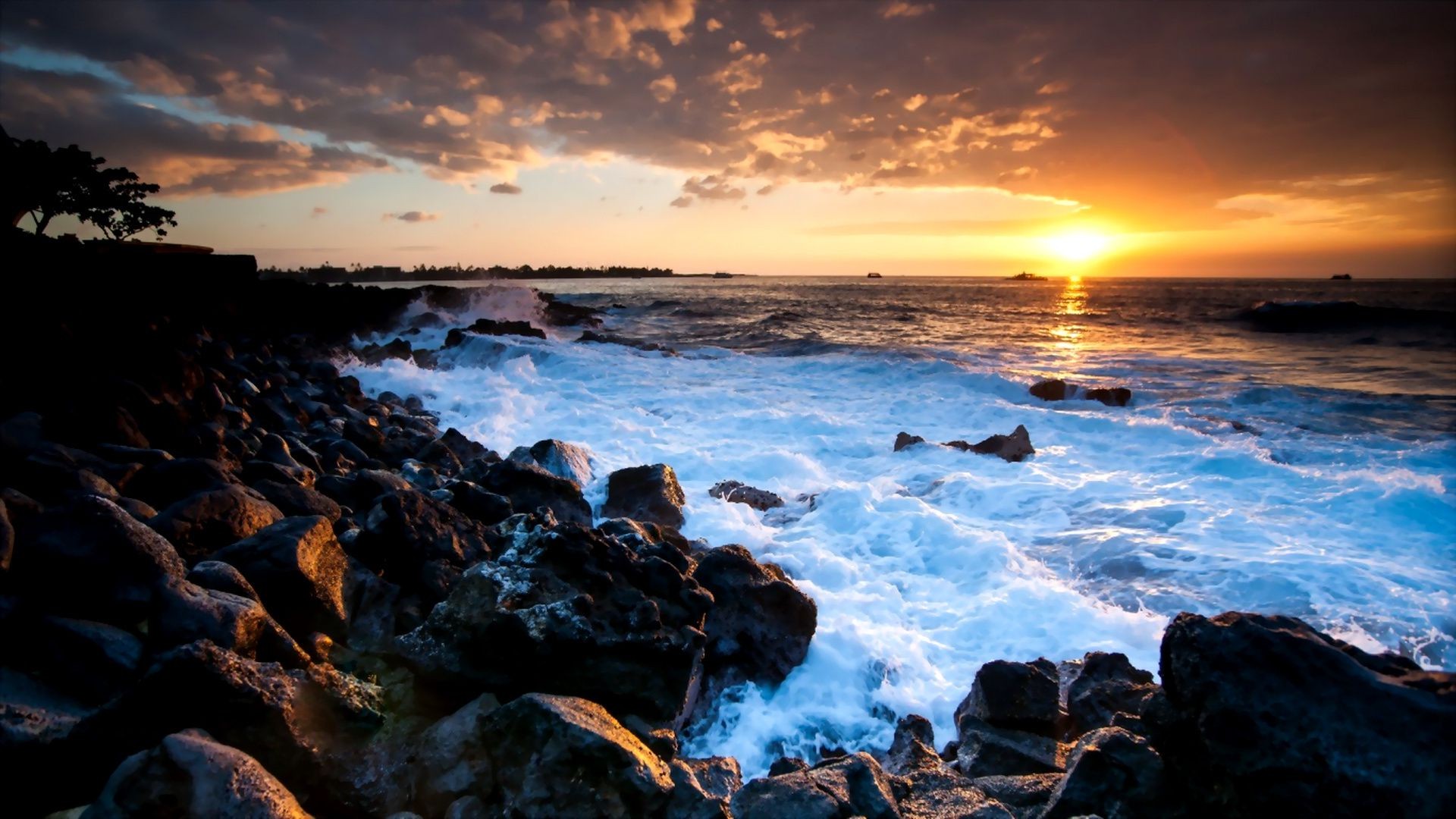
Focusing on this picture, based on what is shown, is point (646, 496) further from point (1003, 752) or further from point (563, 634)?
point (1003, 752)

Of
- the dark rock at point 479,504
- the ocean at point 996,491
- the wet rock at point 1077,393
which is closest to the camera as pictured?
the ocean at point 996,491

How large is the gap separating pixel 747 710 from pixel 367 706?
2.09 m

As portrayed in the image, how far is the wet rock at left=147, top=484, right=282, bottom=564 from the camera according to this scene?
361cm

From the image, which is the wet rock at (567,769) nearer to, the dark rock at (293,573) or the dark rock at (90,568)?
the dark rock at (293,573)

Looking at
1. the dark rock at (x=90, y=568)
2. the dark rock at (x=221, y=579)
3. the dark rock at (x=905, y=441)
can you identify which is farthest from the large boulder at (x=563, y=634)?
the dark rock at (x=905, y=441)

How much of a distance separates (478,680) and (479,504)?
2.24 metres

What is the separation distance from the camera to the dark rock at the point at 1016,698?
12.1 ft

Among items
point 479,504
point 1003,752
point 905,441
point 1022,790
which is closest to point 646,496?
point 479,504

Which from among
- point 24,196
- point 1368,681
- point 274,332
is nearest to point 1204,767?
point 1368,681

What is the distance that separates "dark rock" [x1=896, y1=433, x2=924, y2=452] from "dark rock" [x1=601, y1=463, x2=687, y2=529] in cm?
404

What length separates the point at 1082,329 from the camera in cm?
3125

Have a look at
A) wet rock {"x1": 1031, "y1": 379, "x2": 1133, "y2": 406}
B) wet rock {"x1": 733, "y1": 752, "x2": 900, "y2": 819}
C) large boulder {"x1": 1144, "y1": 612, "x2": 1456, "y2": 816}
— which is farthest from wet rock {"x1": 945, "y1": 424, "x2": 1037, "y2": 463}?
wet rock {"x1": 733, "y1": 752, "x2": 900, "y2": 819}

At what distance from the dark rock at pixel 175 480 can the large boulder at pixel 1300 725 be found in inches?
Result: 210

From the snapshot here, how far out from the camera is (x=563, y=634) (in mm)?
3404
